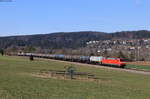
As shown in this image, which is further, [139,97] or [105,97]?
[139,97]

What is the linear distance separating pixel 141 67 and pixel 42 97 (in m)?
45.0

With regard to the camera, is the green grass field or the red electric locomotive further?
the red electric locomotive

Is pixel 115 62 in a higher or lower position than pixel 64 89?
higher

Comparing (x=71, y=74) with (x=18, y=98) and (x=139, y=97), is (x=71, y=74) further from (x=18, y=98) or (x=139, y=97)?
(x=18, y=98)

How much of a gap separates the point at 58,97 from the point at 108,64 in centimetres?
5564

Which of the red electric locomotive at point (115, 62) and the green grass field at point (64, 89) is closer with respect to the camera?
the green grass field at point (64, 89)

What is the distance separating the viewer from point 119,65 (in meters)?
64.0

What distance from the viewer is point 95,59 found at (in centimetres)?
8412

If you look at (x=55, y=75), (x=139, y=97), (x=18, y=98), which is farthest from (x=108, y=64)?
(x=18, y=98)

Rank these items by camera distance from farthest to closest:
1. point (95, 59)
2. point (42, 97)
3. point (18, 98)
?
1. point (95, 59)
2. point (42, 97)
3. point (18, 98)

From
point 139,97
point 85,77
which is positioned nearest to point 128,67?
point 85,77

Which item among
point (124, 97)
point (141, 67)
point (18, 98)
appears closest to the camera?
point (18, 98)

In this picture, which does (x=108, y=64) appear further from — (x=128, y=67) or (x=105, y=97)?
(x=105, y=97)

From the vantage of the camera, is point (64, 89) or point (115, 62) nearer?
point (64, 89)
